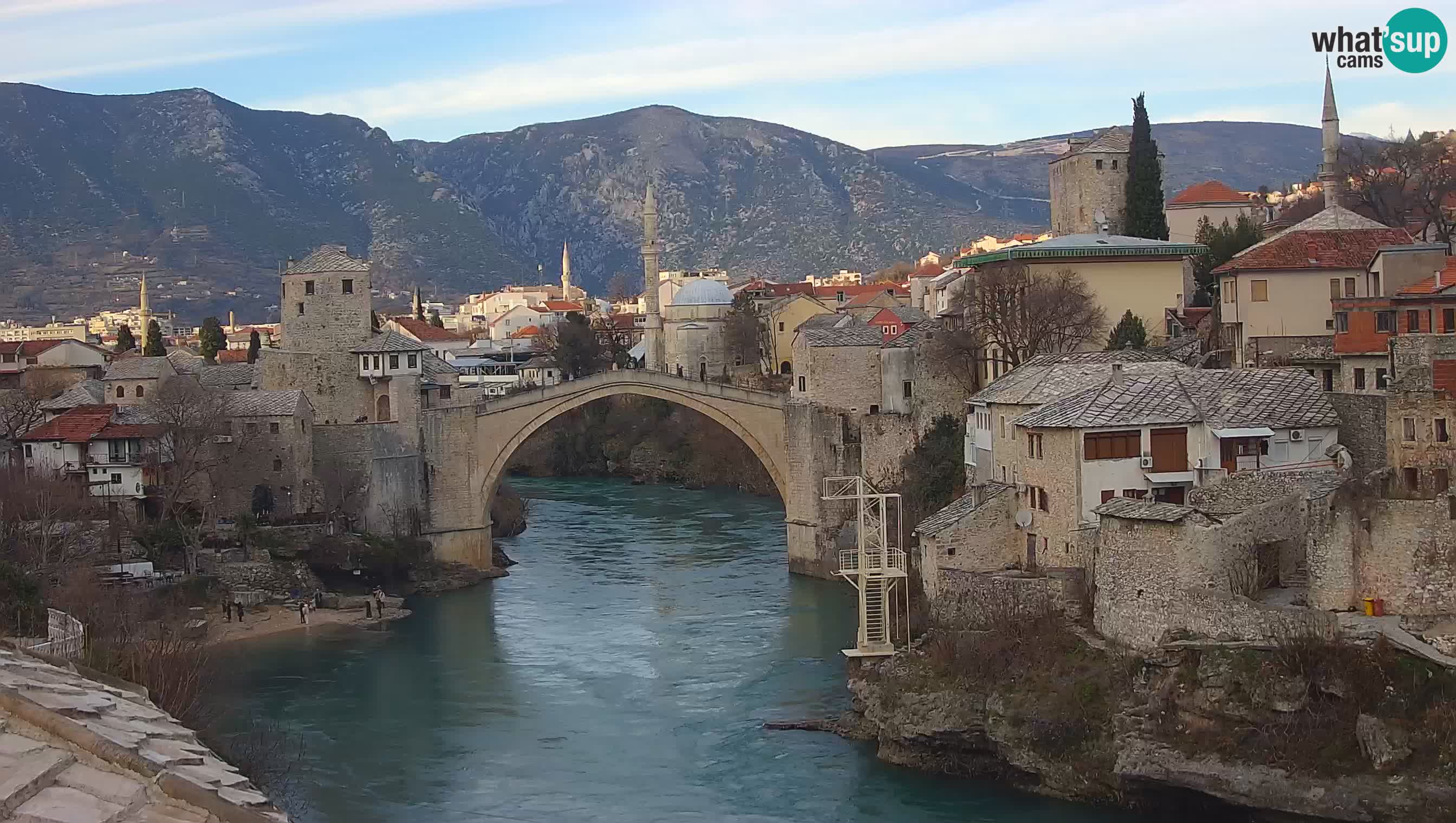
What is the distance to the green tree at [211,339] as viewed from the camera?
61.4 m

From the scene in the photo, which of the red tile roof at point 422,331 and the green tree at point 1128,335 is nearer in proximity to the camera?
the green tree at point 1128,335

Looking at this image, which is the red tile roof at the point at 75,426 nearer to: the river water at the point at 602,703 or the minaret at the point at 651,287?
the river water at the point at 602,703

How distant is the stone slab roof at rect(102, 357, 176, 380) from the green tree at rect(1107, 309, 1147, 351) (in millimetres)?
22399

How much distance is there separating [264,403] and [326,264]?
484 centimetres

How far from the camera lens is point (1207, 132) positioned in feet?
643

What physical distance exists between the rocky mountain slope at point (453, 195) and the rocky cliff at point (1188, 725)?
9840 cm

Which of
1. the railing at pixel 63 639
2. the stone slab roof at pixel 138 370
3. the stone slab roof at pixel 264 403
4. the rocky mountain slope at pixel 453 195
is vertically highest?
the rocky mountain slope at pixel 453 195

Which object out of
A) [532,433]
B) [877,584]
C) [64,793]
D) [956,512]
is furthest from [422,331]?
[64,793]

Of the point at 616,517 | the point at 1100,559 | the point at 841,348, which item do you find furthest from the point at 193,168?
the point at 1100,559

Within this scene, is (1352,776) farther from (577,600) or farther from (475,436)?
(475,436)

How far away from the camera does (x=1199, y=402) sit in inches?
1080

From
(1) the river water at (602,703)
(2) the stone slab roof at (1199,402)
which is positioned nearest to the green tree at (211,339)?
(1) the river water at (602,703)

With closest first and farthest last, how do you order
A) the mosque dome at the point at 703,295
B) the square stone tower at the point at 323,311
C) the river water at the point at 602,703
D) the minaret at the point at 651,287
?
the river water at the point at 602,703
the square stone tower at the point at 323,311
the minaret at the point at 651,287
the mosque dome at the point at 703,295

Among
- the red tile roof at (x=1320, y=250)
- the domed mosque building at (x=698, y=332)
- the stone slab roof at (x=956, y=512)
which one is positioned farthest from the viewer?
the domed mosque building at (x=698, y=332)
